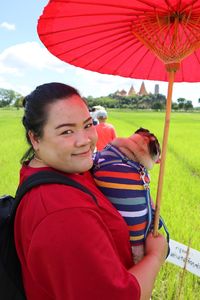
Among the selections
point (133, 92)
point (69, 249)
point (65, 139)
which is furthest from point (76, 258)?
point (133, 92)

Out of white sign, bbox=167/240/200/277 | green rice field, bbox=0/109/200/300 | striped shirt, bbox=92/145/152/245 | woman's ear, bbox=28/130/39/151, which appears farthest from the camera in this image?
green rice field, bbox=0/109/200/300

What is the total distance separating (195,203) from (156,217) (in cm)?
322

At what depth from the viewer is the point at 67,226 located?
75 centimetres

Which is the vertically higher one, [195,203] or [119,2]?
[119,2]

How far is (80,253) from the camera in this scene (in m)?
0.75

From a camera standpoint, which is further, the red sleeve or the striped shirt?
the striped shirt

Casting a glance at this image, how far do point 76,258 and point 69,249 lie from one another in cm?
2

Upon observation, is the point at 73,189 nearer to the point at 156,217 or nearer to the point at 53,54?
the point at 156,217

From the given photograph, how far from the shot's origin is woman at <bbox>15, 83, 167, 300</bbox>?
76 cm

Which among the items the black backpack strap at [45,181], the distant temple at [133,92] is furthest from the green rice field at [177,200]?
the distant temple at [133,92]

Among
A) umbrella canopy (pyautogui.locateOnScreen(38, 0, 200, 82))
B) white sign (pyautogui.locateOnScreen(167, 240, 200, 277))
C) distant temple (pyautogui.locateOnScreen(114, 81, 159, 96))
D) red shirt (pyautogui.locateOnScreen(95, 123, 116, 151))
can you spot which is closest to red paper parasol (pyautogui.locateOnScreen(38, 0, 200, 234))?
umbrella canopy (pyautogui.locateOnScreen(38, 0, 200, 82))

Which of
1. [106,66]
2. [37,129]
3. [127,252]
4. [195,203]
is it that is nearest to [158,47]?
[106,66]

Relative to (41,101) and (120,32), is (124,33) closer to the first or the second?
(120,32)

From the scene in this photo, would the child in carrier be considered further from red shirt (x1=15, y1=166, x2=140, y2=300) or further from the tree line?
the tree line
